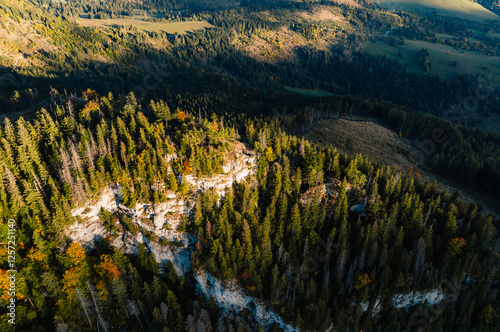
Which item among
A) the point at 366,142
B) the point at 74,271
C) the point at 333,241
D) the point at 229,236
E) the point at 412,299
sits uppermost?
the point at 229,236

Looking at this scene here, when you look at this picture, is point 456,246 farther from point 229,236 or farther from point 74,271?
point 74,271

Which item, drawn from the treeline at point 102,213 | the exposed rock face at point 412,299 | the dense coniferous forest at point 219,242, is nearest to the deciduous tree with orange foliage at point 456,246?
the dense coniferous forest at point 219,242

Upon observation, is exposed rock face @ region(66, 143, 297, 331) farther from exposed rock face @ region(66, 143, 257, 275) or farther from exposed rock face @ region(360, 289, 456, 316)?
exposed rock face @ region(360, 289, 456, 316)

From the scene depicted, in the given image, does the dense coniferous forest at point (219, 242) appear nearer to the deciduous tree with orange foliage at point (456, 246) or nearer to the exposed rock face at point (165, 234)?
the deciduous tree with orange foliage at point (456, 246)

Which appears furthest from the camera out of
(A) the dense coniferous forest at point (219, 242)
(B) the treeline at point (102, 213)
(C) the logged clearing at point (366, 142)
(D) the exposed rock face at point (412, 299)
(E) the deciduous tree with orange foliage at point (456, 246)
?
(C) the logged clearing at point (366, 142)

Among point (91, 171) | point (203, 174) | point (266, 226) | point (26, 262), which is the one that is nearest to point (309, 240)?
point (266, 226)

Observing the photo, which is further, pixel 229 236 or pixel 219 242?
pixel 219 242

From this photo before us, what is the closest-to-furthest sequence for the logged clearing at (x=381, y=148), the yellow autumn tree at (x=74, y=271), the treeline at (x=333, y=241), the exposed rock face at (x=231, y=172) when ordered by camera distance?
the yellow autumn tree at (x=74, y=271) → the treeline at (x=333, y=241) → the exposed rock face at (x=231, y=172) → the logged clearing at (x=381, y=148)

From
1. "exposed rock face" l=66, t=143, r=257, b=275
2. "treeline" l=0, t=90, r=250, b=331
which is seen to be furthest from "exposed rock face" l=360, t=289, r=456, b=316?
"exposed rock face" l=66, t=143, r=257, b=275

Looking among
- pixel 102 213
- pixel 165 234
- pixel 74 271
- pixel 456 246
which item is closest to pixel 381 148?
pixel 456 246
